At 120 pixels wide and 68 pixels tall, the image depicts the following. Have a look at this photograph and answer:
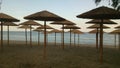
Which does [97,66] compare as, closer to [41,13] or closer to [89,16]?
[89,16]

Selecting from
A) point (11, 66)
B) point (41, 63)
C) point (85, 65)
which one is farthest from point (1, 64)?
point (85, 65)

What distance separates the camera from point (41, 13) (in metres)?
12.7

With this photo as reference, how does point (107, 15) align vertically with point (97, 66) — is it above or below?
above

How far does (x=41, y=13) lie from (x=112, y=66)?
4.35m

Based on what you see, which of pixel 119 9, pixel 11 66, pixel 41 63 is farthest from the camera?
pixel 119 9

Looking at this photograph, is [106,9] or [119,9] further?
[119,9]

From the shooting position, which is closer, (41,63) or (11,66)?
(11,66)

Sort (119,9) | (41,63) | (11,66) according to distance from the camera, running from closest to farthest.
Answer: (11,66), (41,63), (119,9)

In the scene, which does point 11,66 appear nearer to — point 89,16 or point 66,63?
point 66,63

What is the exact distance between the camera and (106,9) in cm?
1161

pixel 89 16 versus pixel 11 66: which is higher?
pixel 89 16

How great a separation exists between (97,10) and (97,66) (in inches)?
101

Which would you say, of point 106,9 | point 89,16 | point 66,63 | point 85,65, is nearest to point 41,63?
point 66,63

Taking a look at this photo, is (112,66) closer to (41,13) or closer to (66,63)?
(66,63)
